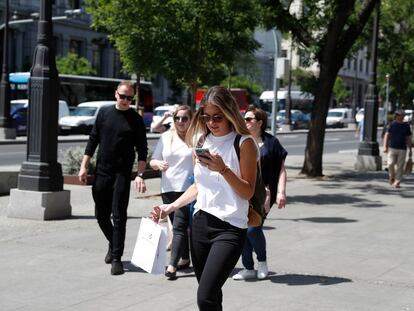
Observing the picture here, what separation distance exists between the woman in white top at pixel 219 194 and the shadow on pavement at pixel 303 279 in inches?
102

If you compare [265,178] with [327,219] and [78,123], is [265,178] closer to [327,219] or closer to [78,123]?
[327,219]

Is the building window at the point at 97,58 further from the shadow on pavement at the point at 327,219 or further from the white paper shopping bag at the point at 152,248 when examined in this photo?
the white paper shopping bag at the point at 152,248

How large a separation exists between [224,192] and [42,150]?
6.26 metres

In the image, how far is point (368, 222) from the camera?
11.0 metres

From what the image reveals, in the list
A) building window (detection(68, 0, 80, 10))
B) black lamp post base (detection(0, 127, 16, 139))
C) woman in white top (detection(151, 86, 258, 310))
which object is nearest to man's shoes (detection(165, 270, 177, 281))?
woman in white top (detection(151, 86, 258, 310))

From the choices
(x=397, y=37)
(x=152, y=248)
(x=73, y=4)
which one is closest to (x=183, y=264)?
(x=152, y=248)

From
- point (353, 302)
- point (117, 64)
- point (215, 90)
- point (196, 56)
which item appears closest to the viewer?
point (215, 90)

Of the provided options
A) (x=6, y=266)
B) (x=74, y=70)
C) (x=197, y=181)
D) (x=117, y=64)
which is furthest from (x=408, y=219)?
(x=117, y=64)

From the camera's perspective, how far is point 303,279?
7.07 metres

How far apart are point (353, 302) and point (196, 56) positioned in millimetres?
8956

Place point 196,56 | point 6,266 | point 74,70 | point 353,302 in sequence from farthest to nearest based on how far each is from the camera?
point 74,70, point 196,56, point 6,266, point 353,302

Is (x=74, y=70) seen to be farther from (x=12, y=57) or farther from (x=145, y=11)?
(x=145, y=11)

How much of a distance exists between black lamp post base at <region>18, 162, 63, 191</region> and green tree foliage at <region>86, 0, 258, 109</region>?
472 centimetres

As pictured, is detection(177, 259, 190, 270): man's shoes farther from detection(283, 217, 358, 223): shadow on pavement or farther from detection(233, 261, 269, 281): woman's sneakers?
detection(283, 217, 358, 223): shadow on pavement
